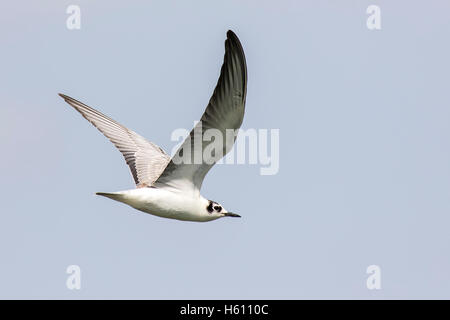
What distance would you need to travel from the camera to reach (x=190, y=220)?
15367 millimetres

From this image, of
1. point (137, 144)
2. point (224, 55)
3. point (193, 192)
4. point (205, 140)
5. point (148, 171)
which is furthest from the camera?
point (137, 144)

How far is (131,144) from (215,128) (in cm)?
433

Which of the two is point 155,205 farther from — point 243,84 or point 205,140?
point 243,84

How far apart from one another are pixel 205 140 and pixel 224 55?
64.4 inches

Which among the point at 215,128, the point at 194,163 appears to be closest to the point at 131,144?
the point at 194,163

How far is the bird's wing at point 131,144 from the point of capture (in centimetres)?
1708

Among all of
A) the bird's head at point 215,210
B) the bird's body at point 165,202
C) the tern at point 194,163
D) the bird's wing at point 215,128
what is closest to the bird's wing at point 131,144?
the tern at point 194,163

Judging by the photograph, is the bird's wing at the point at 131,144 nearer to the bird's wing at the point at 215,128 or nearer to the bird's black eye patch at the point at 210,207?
the bird's black eye patch at the point at 210,207

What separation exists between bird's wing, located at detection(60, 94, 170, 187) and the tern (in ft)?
0.06

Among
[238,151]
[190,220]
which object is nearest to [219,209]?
[190,220]

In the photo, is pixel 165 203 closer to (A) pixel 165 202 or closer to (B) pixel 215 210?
(A) pixel 165 202

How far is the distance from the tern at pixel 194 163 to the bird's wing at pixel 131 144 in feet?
0.06

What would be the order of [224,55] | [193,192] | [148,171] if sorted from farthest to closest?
[148,171] < [193,192] < [224,55]

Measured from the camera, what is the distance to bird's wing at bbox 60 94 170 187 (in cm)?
1708
